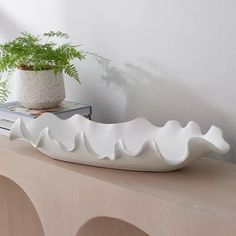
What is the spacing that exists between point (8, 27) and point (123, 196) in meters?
0.89

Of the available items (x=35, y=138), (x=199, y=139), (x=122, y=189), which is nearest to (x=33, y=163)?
(x=35, y=138)

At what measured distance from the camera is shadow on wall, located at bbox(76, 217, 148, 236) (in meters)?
0.97

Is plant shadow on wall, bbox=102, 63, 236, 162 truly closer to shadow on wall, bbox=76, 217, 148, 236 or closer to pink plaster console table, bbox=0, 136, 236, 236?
pink plaster console table, bbox=0, 136, 236, 236

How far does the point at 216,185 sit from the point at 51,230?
1.14ft

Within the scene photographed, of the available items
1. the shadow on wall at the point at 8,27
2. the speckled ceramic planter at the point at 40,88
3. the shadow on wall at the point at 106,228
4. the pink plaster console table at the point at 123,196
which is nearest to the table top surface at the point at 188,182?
the pink plaster console table at the point at 123,196

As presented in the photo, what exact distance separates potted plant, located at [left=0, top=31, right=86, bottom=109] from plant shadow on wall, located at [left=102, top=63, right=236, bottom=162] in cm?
12

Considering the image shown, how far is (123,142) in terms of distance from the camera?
0.99m

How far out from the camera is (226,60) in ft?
3.38

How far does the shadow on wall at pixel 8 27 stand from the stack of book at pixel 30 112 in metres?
0.33

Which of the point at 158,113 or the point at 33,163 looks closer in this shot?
the point at 33,163

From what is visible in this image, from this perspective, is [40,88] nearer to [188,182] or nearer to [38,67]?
[38,67]

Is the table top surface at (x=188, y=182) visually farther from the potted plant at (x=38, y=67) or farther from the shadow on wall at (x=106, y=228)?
the potted plant at (x=38, y=67)

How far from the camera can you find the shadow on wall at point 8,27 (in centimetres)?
151

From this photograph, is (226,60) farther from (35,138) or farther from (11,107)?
(11,107)
